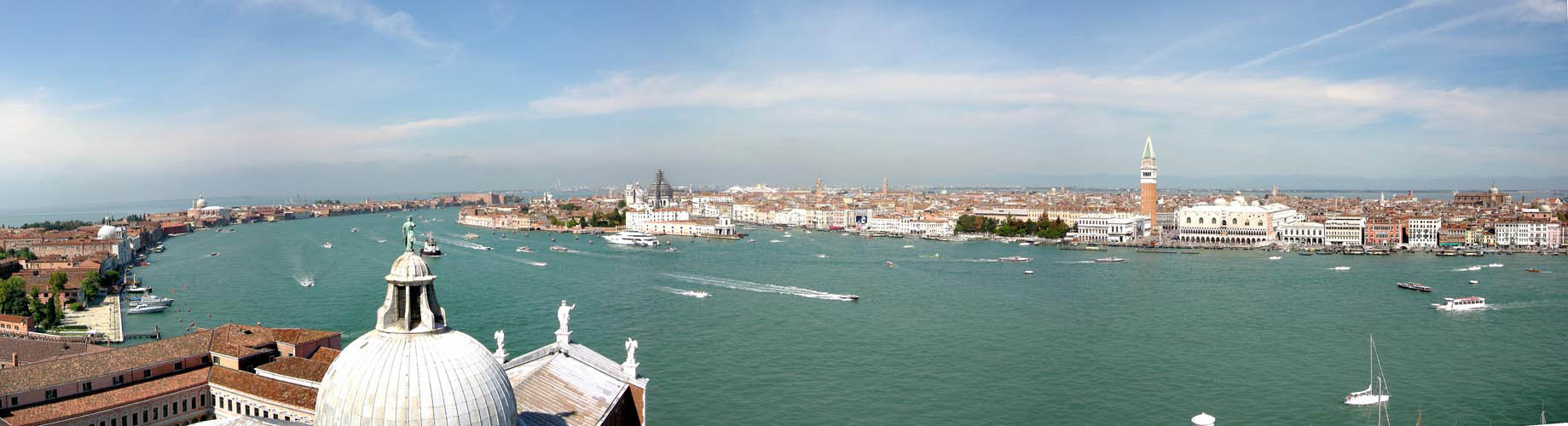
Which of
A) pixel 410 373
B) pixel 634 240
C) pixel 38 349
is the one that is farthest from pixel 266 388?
pixel 634 240

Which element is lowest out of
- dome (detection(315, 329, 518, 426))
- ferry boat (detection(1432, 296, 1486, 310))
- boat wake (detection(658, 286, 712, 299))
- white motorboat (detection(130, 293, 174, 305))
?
ferry boat (detection(1432, 296, 1486, 310))

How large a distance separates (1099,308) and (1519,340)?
3771 mm

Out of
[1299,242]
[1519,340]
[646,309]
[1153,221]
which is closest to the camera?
[1519,340]

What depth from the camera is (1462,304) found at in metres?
10.5

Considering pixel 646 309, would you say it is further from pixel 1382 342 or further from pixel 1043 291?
pixel 1382 342

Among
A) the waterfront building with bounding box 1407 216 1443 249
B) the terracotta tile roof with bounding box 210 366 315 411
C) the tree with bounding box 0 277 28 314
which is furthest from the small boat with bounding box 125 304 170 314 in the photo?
the waterfront building with bounding box 1407 216 1443 249

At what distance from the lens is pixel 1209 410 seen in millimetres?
5992

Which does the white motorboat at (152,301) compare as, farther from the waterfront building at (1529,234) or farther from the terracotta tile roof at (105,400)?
the waterfront building at (1529,234)

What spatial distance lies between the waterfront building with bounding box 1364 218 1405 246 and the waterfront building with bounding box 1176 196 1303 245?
184 centimetres

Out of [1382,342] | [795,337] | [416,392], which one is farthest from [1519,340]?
[416,392]

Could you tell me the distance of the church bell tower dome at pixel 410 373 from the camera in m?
2.20

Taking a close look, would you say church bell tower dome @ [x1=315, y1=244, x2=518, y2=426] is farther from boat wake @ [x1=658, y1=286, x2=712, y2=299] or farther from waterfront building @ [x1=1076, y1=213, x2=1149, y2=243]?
waterfront building @ [x1=1076, y1=213, x2=1149, y2=243]

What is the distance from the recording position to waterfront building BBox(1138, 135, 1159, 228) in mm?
26344

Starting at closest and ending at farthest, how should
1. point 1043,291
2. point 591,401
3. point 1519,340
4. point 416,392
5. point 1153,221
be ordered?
point 416,392
point 591,401
point 1519,340
point 1043,291
point 1153,221
